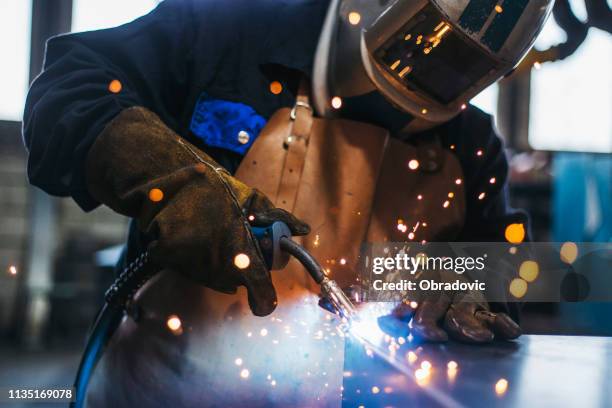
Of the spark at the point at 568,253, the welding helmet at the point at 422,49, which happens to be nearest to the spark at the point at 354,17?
the welding helmet at the point at 422,49

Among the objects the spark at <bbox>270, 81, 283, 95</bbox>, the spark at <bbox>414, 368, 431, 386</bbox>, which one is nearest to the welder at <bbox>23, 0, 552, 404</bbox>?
the spark at <bbox>270, 81, 283, 95</bbox>

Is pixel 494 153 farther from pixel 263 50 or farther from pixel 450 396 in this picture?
pixel 450 396

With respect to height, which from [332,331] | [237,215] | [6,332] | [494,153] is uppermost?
[494,153]

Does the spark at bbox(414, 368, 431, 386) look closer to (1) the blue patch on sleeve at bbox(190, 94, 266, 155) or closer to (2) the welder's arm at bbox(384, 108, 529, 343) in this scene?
(2) the welder's arm at bbox(384, 108, 529, 343)

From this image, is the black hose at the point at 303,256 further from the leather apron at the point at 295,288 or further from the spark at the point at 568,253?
the spark at the point at 568,253

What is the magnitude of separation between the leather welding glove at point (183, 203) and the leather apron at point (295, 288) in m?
0.08

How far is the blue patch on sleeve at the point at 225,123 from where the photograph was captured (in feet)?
2.10

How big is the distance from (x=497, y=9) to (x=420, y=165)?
0.63ft

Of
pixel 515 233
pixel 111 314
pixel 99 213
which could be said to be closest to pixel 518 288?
A: pixel 515 233

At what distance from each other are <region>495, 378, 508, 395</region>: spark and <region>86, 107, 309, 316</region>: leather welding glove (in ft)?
0.63

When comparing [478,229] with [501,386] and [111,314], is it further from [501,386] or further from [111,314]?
[111,314]

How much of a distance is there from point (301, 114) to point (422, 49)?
0.14 meters

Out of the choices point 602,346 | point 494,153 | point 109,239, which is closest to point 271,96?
point 494,153

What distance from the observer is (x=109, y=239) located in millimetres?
1792
